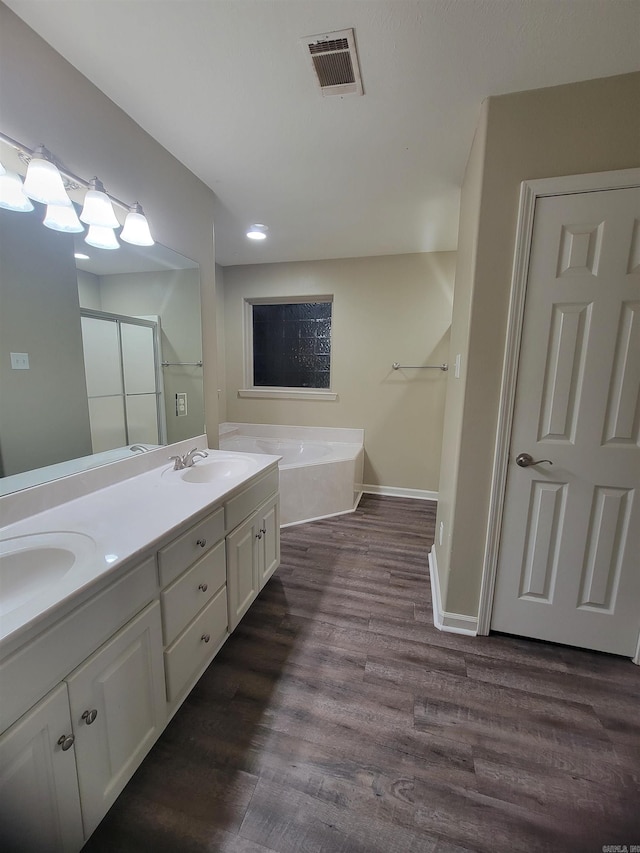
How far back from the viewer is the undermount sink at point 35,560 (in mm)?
963

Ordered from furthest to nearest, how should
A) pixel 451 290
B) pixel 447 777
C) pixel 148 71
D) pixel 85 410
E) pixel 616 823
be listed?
1. pixel 451 290
2. pixel 85 410
3. pixel 148 71
4. pixel 447 777
5. pixel 616 823

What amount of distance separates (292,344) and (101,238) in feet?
8.25

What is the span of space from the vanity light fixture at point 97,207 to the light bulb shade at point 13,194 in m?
0.22

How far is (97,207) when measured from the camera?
1.40 meters

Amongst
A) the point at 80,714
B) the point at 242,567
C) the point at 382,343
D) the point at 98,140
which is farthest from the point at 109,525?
the point at 382,343

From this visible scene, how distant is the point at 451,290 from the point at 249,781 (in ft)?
Answer: 12.0

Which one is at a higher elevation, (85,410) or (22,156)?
(22,156)

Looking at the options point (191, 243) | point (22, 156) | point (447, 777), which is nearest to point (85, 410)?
point (22, 156)

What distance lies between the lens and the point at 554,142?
4.62 feet

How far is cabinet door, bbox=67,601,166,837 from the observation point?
0.88 meters

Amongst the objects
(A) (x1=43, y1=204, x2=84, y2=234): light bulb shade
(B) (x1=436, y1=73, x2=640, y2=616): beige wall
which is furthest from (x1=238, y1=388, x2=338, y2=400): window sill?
(A) (x1=43, y1=204, x2=84, y2=234): light bulb shade

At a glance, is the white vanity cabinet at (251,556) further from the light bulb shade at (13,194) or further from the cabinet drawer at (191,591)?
the light bulb shade at (13,194)

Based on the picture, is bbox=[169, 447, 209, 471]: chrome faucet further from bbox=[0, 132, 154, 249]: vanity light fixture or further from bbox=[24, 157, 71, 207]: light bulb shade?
bbox=[24, 157, 71, 207]: light bulb shade

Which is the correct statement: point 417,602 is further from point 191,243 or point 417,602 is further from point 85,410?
point 191,243
